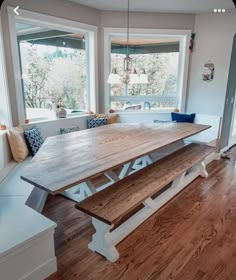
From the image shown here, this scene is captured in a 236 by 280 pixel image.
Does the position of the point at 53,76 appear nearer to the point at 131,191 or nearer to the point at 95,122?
the point at 95,122

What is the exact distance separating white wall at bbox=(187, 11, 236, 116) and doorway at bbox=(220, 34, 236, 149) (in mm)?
67

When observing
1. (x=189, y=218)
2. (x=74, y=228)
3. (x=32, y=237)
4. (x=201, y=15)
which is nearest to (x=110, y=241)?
(x=74, y=228)

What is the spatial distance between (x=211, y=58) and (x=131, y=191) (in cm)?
318

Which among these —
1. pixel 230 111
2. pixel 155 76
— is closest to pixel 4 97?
pixel 155 76

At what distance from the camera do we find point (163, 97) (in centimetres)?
454

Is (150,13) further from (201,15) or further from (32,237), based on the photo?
(32,237)

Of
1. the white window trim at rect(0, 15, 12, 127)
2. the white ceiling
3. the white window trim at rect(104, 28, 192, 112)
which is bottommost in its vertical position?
the white window trim at rect(0, 15, 12, 127)

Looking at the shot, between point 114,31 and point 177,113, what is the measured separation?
185 cm

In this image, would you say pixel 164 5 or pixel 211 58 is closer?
pixel 164 5

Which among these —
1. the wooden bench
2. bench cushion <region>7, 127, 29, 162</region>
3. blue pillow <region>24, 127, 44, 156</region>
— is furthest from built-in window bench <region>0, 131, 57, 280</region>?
blue pillow <region>24, 127, 44, 156</region>

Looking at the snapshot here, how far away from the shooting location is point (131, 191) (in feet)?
6.54

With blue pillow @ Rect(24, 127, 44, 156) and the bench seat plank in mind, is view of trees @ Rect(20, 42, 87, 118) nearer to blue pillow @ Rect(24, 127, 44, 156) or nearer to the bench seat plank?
blue pillow @ Rect(24, 127, 44, 156)

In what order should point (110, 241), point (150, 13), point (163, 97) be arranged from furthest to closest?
1. point (163, 97)
2. point (150, 13)
3. point (110, 241)

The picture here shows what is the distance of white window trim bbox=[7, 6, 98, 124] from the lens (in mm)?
2947
